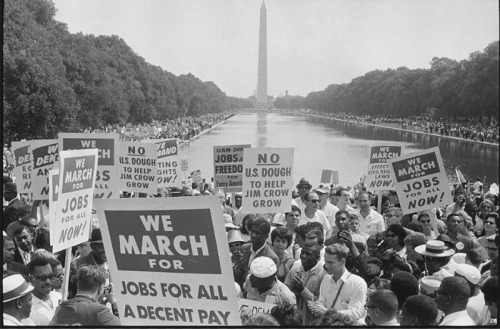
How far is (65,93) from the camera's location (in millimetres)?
35094

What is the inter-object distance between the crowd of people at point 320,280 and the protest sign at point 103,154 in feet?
5.12

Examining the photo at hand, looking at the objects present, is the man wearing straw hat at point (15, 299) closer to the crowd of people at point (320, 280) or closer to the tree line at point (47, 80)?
the crowd of people at point (320, 280)

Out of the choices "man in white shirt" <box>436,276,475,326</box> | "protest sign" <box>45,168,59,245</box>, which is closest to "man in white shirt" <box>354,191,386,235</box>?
"protest sign" <box>45,168,59,245</box>

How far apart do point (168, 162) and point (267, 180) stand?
167 inches

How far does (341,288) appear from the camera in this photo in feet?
18.1

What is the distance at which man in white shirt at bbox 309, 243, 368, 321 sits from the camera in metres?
5.45

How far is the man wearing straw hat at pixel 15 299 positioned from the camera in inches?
187

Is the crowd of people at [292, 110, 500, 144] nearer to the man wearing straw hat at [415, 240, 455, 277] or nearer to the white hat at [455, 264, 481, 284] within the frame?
the man wearing straw hat at [415, 240, 455, 277]

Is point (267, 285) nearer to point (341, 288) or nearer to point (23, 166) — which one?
point (341, 288)

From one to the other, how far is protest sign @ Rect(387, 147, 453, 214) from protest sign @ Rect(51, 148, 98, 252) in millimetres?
4460

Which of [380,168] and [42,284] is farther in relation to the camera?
[380,168]

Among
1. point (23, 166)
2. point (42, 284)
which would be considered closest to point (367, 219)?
point (42, 284)

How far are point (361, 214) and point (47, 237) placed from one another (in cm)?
433

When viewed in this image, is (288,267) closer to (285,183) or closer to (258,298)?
(258,298)
